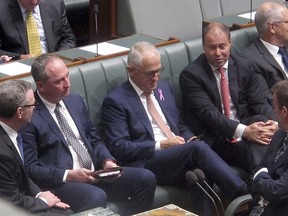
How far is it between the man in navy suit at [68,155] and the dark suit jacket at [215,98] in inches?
20.9

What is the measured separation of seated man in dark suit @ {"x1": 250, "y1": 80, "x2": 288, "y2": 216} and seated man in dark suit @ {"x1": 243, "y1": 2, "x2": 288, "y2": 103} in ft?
2.90

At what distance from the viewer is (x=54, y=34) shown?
3809mm

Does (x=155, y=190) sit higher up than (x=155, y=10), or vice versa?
(x=155, y=10)

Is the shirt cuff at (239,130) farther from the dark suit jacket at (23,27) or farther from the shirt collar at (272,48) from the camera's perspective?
the dark suit jacket at (23,27)

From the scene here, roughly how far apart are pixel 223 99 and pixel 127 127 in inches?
21.5

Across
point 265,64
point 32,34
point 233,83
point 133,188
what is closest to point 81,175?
point 133,188

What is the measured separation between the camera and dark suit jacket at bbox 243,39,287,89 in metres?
3.35

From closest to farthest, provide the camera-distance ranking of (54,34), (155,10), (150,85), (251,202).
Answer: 1. (251,202)
2. (150,85)
3. (54,34)
4. (155,10)

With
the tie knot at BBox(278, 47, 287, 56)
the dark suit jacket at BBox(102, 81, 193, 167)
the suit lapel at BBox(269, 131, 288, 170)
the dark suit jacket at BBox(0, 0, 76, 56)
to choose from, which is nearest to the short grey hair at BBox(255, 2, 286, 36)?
the tie knot at BBox(278, 47, 287, 56)

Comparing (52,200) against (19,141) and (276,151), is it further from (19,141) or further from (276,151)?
(276,151)

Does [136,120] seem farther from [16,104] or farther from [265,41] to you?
[265,41]

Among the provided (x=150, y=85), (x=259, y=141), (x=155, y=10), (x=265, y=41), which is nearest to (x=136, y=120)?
(x=150, y=85)

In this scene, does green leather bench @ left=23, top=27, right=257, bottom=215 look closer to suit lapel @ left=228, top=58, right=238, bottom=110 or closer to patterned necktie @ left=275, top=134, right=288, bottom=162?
suit lapel @ left=228, top=58, right=238, bottom=110

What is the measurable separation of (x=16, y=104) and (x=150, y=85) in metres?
0.72
